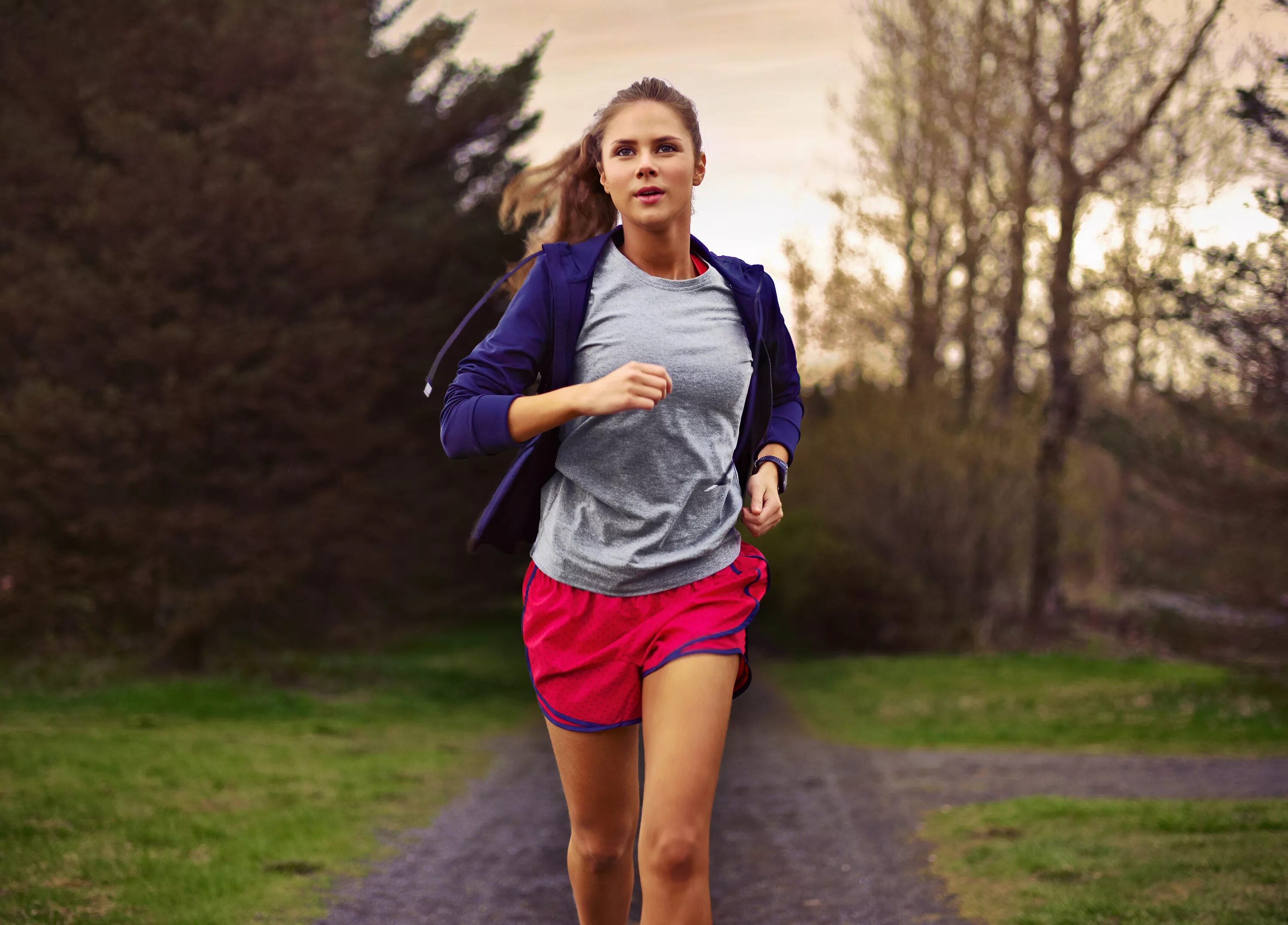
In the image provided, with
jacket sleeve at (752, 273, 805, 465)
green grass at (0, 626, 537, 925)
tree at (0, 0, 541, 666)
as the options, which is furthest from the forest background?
jacket sleeve at (752, 273, 805, 465)

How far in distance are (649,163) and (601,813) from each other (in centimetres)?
150

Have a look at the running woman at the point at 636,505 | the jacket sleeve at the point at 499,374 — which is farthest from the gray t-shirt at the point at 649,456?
the jacket sleeve at the point at 499,374

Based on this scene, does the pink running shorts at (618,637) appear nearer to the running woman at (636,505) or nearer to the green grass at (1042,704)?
the running woman at (636,505)

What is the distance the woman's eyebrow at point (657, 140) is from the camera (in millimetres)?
2971

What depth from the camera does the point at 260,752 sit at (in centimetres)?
909

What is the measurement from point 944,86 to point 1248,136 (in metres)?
14.5

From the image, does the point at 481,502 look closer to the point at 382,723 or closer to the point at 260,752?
the point at 382,723

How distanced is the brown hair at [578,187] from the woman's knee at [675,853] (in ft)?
4.35

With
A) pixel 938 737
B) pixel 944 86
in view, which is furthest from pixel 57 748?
pixel 944 86

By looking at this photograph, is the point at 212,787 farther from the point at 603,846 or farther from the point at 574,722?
the point at 574,722

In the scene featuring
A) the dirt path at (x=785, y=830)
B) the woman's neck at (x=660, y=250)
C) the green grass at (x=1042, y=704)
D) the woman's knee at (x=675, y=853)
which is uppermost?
the woman's neck at (x=660, y=250)

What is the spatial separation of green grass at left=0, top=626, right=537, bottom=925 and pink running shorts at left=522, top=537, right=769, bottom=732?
8.82 feet

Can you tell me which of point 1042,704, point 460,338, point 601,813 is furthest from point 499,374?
point 460,338

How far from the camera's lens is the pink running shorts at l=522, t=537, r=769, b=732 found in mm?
2844
